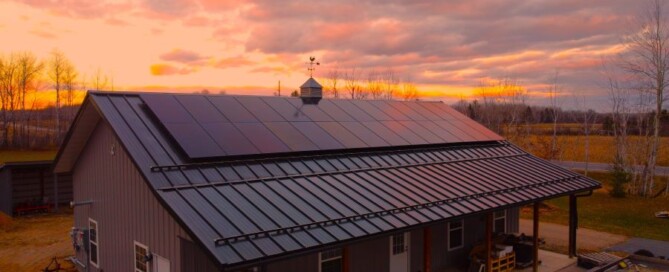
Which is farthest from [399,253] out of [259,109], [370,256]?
[259,109]

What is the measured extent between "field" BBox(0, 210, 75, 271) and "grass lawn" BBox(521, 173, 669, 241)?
848 inches

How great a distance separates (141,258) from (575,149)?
5287cm

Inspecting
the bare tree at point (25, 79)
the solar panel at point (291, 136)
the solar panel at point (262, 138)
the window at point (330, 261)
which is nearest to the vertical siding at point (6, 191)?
the solar panel at point (262, 138)

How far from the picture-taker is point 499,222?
56.1ft

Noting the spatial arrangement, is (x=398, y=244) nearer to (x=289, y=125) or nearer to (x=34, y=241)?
(x=289, y=125)

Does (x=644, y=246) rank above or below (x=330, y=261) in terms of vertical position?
below

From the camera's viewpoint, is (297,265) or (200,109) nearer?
(297,265)

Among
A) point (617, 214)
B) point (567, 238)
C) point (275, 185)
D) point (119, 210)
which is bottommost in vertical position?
point (617, 214)

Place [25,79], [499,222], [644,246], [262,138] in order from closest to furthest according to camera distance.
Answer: [262,138] → [499,222] → [644,246] → [25,79]

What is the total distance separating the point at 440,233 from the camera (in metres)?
14.0

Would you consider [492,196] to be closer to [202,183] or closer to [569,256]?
[569,256]

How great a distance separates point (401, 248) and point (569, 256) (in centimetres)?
717

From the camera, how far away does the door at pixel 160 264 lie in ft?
30.5

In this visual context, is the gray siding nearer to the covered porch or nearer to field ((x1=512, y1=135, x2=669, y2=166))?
the covered porch
